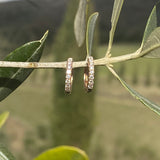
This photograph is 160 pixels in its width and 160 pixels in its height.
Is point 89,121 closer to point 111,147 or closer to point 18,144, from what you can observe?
point 111,147

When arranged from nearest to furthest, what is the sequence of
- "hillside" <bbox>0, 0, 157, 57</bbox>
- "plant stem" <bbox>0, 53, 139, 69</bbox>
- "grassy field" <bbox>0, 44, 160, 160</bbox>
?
"plant stem" <bbox>0, 53, 139, 69</bbox> → "grassy field" <bbox>0, 44, 160, 160</bbox> → "hillside" <bbox>0, 0, 157, 57</bbox>

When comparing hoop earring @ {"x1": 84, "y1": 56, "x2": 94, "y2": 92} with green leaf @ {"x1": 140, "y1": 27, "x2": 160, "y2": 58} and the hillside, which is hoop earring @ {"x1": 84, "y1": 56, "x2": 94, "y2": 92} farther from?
the hillside

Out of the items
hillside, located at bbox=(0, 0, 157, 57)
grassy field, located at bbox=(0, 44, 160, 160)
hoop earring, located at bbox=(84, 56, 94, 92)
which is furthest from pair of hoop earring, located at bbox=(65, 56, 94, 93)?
hillside, located at bbox=(0, 0, 157, 57)

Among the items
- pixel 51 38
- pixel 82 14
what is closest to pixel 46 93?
pixel 51 38

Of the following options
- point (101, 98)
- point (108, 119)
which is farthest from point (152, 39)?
point (101, 98)

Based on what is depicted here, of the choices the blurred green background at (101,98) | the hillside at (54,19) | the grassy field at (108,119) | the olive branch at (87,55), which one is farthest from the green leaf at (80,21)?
the hillside at (54,19)

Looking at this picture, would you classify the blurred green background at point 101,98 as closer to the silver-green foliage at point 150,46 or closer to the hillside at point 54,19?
the hillside at point 54,19

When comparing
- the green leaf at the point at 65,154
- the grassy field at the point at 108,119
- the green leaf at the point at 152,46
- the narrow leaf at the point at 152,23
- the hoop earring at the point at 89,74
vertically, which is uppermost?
the narrow leaf at the point at 152,23
